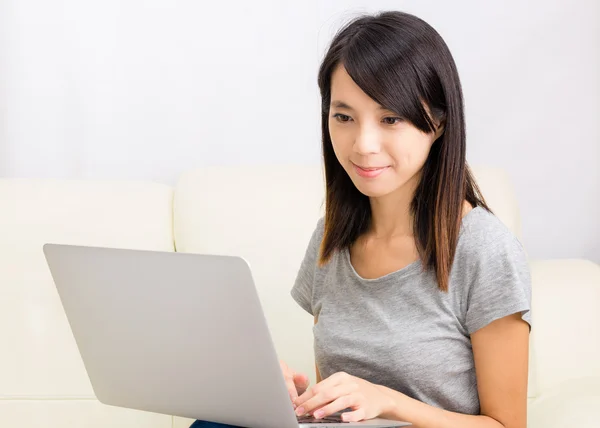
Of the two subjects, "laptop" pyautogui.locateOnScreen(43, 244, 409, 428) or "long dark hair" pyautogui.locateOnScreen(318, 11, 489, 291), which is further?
"long dark hair" pyautogui.locateOnScreen(318, 11, 489, 291)

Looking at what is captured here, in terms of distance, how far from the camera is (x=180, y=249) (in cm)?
185

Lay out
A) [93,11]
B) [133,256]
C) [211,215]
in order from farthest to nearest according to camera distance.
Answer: [93,11], [211,215], [133,256]

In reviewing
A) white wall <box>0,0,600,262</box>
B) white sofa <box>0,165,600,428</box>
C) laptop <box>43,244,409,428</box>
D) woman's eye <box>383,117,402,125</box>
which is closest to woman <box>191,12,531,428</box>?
woman's eye <box>383,117,402,125</box>

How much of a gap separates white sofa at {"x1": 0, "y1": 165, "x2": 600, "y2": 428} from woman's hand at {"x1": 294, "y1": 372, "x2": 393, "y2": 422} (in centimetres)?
64

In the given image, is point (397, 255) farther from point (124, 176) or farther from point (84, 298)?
point (124, 176)

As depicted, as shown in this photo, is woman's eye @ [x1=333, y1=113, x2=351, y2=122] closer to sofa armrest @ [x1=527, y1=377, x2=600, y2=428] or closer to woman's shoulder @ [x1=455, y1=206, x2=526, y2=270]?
woman's shoulder @ [x1=455, y1=206, x2=526, y2=270]

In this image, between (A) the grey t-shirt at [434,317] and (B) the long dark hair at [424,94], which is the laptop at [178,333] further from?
(B) the long dark hair at [424,94]

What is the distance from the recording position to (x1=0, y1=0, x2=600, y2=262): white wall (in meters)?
2.07

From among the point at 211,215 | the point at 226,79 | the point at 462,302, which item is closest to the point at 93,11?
the point at 226,79

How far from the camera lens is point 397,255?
1351mm

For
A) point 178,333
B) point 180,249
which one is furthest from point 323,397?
point 180,249

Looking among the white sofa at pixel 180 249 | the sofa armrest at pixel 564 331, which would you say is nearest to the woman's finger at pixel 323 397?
the white sofa at pixel 180 249

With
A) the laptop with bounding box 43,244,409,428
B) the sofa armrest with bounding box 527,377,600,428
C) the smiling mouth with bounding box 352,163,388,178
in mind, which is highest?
the smiling mouth with bounding box 352,163,388,178

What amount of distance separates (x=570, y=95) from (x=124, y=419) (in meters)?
1.36
